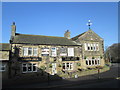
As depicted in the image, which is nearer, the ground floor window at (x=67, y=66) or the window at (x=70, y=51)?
the ground floor window at (x=67, y=66)

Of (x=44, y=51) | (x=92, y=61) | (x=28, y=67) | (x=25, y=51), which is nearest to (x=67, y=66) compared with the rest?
(x=44, y=51)

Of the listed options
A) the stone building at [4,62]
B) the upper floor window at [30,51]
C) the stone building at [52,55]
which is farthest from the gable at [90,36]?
Answer: the stone building at [4,62]

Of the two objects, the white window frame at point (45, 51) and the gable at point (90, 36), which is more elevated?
the gable at point (90, 36)

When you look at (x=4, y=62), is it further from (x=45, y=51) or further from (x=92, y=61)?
(x=92, y=61)

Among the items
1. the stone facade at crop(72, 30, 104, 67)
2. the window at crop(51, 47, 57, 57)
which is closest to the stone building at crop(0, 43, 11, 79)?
the window at crop(51, 47, 57, 57)

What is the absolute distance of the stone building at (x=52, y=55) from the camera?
Result: 2041 centimetres

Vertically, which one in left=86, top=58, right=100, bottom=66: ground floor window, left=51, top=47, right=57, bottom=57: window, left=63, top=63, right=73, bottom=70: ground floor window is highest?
left=51, top=47, right=57, bottom=57: window

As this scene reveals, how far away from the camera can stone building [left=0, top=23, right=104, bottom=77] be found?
20.4 m

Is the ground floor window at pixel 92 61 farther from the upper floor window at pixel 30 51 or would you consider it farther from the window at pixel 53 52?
the upper floor window at pixel 30 51

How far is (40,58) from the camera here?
21828 millimetres

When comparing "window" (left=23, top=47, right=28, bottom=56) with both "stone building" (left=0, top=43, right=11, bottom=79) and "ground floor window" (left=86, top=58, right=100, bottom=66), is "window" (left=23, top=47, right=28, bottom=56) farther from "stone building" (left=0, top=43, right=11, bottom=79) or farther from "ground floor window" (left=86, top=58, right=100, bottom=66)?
"ground floor window" (left=86, top=58, right=100, bottom=66)

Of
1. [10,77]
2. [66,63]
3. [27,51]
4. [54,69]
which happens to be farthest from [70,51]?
[10,77]

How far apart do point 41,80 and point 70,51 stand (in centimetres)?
906

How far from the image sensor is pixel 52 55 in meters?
22.9
